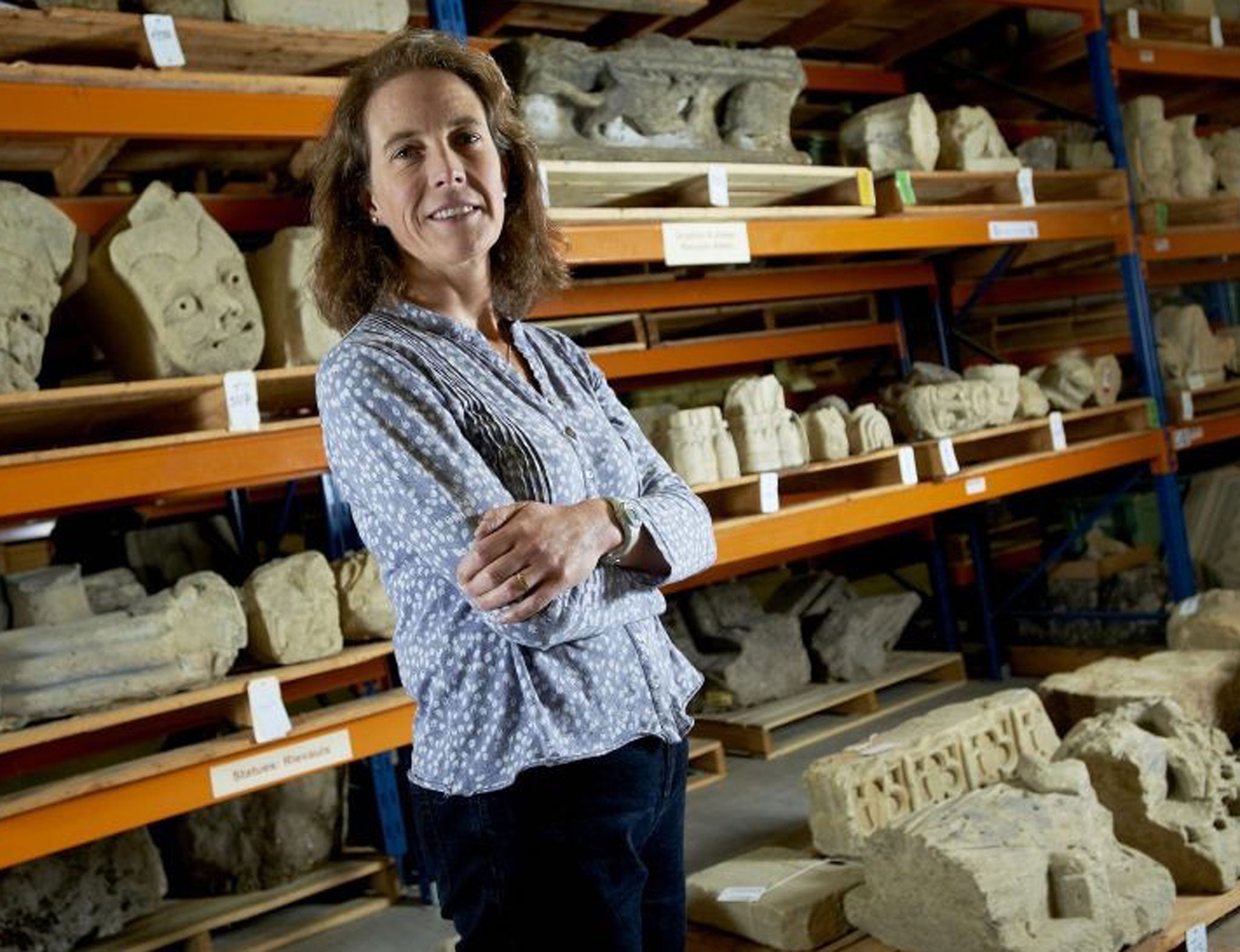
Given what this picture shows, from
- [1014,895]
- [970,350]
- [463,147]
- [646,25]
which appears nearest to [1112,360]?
[970,350]

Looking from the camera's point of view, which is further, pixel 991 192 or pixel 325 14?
pixel 991 192

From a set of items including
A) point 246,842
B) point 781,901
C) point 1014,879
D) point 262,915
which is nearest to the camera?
point 1014,879

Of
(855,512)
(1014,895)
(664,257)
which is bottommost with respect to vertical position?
(1014,895)

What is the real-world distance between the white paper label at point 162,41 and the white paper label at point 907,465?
113 inches

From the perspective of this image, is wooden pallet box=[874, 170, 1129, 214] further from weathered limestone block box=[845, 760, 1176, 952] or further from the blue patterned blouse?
the blue patterned blouse

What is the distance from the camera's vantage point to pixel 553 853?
160cm

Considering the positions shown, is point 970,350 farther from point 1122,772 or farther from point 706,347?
point 1122,772

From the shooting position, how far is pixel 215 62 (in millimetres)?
3523

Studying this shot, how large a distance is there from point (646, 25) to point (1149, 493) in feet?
15.0

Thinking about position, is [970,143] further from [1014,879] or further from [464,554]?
[464,554]

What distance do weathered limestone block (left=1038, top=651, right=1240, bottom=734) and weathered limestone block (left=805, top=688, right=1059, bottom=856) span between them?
168mm

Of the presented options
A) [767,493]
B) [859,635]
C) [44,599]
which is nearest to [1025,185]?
[767,493]

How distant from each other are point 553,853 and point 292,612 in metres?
2.04

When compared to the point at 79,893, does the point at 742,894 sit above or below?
below
